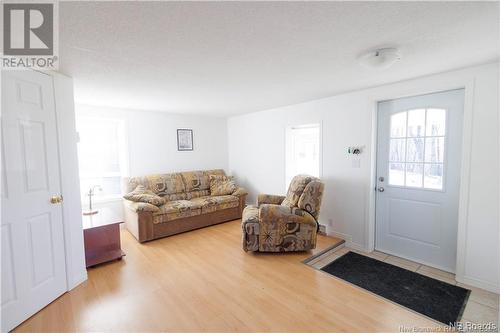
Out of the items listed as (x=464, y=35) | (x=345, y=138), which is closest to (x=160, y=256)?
(x=345, y=138)

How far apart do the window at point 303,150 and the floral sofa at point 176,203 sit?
1.15 meters

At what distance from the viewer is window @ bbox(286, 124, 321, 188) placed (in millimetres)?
3898

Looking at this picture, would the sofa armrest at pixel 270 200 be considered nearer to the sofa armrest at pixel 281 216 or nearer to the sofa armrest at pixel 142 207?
the sofa armrest at pixel 281 216

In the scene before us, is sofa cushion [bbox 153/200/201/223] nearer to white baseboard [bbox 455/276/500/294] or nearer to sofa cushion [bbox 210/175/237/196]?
sofa cushion [bbox 210/175/237/196]

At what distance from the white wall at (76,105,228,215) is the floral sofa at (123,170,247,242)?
0.28 m

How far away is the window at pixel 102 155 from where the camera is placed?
3771 mm

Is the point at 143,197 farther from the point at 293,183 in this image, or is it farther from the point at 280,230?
the point at 293,183

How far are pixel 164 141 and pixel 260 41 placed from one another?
3.42 metres

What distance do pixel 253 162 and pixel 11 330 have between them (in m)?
3.89

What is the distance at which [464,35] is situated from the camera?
5.30 ft

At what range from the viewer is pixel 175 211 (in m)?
3.67

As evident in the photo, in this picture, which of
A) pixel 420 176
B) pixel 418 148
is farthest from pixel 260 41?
pixel 420 176

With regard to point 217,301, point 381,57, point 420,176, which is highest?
point 381,57

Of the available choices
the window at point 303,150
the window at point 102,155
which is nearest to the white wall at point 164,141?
the window at point 102,155
